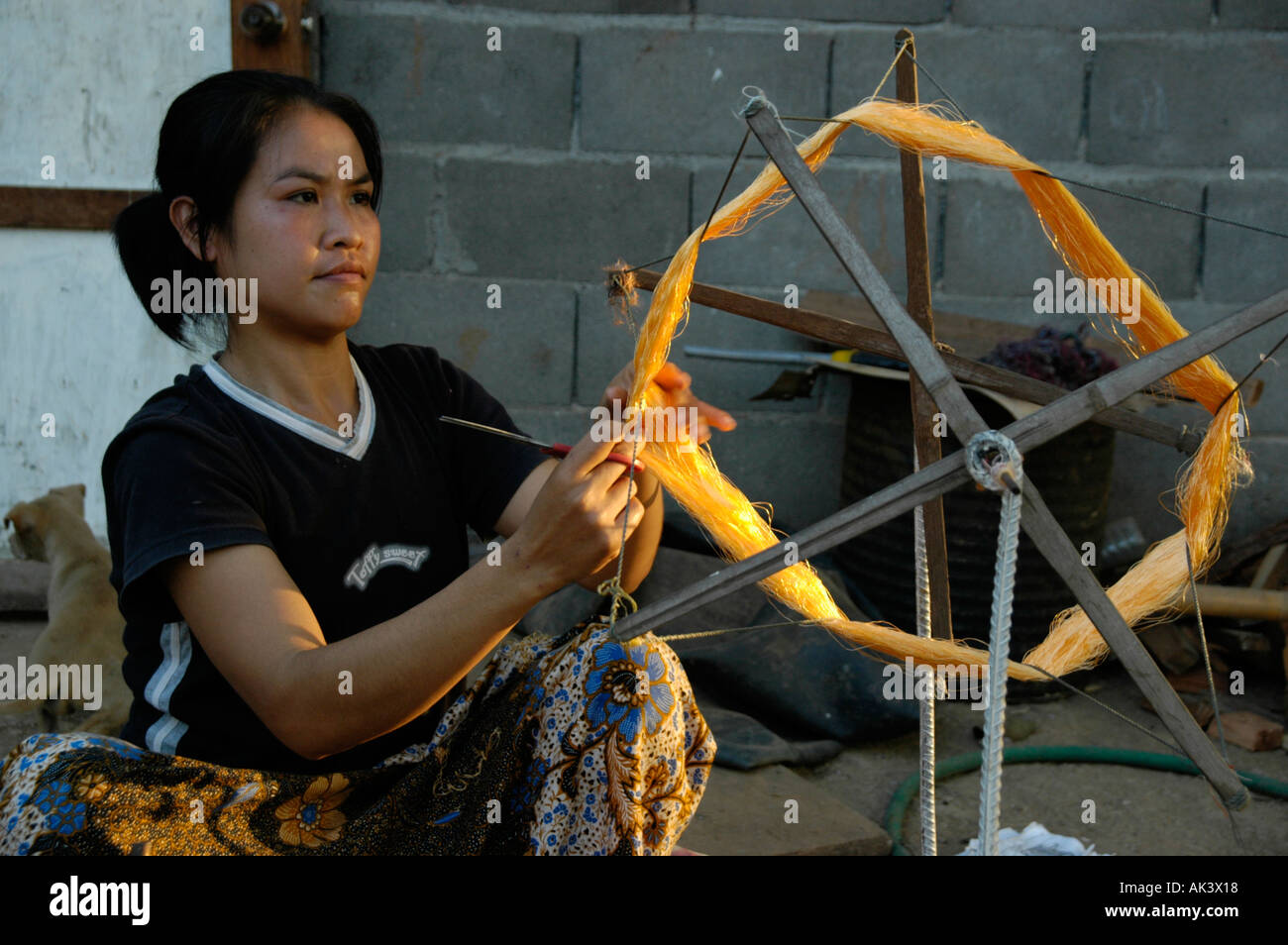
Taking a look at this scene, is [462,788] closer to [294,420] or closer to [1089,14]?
[294,420]

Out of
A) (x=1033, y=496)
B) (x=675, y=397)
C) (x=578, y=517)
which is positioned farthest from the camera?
(x=675, y=397)

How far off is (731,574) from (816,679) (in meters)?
1.81

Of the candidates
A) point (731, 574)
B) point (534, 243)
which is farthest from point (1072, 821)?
point (534, 243)

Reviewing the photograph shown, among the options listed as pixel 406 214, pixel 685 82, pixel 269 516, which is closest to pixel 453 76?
pixel 406 214

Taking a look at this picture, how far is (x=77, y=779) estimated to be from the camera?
1.32m

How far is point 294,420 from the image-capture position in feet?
5.15

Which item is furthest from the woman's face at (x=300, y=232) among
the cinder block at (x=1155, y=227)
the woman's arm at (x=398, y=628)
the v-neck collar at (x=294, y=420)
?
the cinder block at (x=1155, y=227)

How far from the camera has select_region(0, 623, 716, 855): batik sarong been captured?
132 cm

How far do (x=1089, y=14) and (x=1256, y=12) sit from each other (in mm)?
492

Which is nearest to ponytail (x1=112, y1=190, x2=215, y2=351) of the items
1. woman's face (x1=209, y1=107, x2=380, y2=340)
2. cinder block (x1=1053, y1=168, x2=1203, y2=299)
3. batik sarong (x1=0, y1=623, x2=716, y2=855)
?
woman's face (x1=209, y1=107, x2=380, y2=340)

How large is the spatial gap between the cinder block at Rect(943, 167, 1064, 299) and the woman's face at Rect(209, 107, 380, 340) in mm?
2289

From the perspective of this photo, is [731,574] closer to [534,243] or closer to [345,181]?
[345,181]

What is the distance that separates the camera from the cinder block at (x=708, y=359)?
11.1 feet

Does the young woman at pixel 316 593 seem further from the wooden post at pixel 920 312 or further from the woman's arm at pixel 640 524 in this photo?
the wooden post at pixel 920 312
